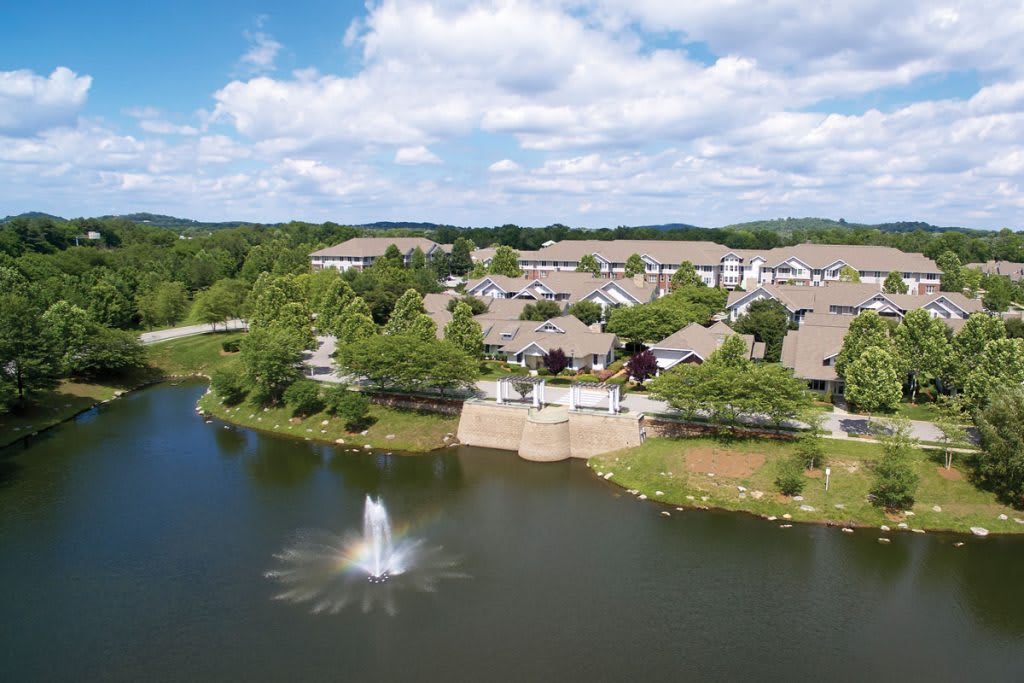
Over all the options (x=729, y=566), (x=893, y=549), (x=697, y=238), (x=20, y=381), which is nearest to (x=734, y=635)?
(x=729, y=566)

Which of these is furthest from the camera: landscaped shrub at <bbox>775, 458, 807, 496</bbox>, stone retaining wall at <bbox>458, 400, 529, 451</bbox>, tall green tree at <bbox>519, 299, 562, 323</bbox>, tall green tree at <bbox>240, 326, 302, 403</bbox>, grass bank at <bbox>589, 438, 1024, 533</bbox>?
tall green tree at <bbox>519, 299, 562, 323</bbox>

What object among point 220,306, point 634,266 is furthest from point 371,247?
point 634,266

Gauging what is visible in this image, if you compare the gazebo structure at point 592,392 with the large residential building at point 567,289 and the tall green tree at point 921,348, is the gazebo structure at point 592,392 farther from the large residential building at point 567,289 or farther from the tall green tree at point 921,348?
the large residential building at point 567,289

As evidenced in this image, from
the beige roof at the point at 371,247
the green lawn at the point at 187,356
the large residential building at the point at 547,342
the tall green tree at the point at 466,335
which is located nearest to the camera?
the tall green tree at the point at 466,335

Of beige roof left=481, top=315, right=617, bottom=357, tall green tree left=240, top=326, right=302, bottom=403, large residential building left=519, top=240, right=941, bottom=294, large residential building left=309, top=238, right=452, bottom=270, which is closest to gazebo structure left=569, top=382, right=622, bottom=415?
beige roof left=481, top=315, right=617, bottom=357

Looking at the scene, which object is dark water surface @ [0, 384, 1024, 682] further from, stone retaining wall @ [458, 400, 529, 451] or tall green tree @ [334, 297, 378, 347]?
tall green tree @ [334, 297, 378, 347]

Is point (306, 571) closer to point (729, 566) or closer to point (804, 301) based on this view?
point (729, 566)

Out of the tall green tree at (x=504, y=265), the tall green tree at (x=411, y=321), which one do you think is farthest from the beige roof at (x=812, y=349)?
the tall green tree at (x=504, y=265)
